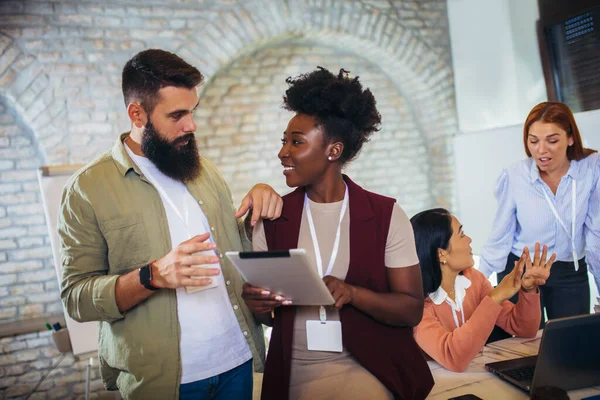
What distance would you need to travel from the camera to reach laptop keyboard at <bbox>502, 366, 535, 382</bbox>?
161 cm

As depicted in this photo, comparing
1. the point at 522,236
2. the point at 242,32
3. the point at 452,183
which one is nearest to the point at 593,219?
the point at 522,236

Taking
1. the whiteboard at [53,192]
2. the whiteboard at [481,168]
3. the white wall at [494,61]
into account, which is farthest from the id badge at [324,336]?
the white wall at [494,61]

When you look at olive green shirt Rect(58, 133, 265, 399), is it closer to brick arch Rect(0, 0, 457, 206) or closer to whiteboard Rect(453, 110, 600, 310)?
brick arch Rect(0, 0, 457, 206)

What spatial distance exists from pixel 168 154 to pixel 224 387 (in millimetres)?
786

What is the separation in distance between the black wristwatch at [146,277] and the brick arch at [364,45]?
290 centimetres

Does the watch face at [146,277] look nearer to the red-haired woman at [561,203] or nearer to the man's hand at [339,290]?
the man's hand at [339,290]

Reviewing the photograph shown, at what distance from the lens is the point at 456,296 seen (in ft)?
7.18

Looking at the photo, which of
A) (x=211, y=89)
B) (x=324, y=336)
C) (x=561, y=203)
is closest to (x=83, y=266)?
(x=324, y=336)

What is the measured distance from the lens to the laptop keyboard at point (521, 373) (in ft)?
5.28

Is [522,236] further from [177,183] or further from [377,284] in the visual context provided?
[177,183]

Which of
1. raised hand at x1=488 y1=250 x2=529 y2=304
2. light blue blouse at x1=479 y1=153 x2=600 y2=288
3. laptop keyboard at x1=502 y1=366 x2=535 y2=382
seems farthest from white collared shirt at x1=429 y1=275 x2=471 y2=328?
light blue blouse at x1=479 y1=153 x2=600 y2=288

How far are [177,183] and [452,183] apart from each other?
12.7 feet

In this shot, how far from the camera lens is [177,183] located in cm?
176

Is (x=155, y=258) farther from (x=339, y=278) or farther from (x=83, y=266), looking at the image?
(x=339, y=278)
